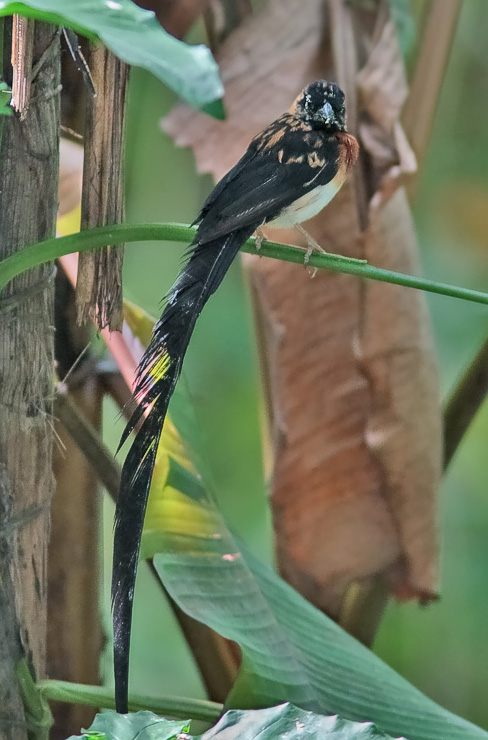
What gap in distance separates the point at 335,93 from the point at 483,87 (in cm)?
88

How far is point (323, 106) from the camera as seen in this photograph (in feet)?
2.78

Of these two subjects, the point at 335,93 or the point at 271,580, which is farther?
the point at 271,580

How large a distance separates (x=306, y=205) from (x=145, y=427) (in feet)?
1.12

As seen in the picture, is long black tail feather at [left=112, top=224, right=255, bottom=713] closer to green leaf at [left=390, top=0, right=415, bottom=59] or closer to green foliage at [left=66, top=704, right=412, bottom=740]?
green foliage at [left=66, top=704, right=412, bottom=740]

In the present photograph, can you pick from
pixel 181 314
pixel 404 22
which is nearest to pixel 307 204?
pixel 181 314

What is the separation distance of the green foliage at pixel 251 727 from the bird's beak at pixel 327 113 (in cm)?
61

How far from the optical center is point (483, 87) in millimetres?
A: 1574

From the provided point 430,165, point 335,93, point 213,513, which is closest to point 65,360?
point 213,513

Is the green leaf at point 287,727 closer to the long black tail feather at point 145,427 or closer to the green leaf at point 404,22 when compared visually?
the long black tail feather at point 145,427

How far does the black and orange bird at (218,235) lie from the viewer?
23.8 inches

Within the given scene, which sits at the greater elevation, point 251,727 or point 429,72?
point 429,72

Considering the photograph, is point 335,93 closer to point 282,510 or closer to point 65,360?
point 65,360

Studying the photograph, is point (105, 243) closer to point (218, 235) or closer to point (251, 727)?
point (218, 235)

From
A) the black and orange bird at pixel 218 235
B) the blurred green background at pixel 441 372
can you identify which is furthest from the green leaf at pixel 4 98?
the blurred green background at pixel 441 372
